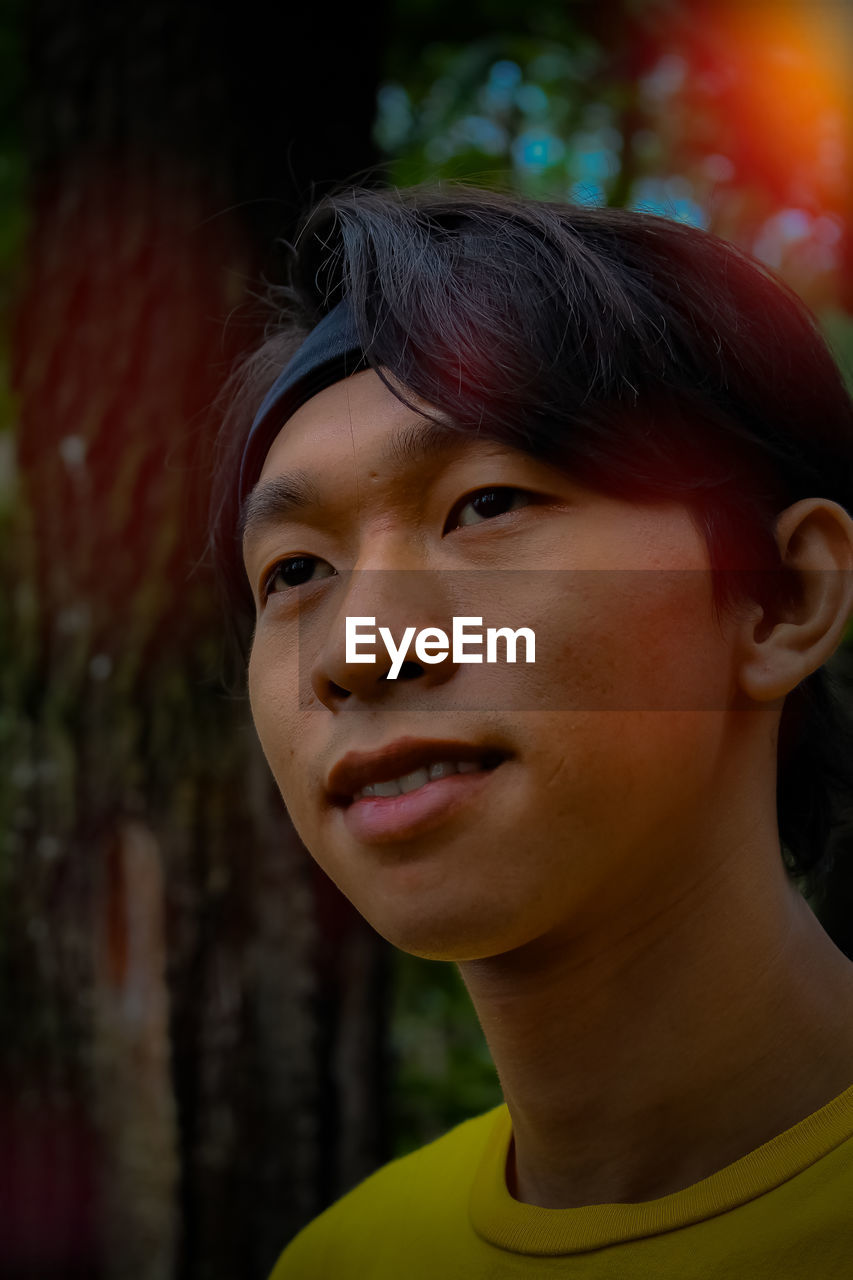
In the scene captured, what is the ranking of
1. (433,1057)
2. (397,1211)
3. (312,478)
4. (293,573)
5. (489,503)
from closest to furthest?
(489,503)
(312,478)
(293,573)
(397,1211)
(433,1057)

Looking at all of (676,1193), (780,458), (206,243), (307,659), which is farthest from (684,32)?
(676,1193)

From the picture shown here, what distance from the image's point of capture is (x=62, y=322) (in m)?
3.21

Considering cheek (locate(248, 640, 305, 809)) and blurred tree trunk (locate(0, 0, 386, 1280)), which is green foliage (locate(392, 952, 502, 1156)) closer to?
blurred tree trunk (locate(0, 0, 386, 1280))

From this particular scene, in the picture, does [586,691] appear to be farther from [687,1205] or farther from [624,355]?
[687,1205]

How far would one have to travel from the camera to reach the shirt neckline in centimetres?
148

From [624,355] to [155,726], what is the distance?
176 centimetres

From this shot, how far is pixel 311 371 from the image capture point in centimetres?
188

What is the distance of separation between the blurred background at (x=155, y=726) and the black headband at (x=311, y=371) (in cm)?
94

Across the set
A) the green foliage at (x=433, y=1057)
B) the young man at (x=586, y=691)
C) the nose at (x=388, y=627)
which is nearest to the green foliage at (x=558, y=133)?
the green foliage at (x=433, y=1057)

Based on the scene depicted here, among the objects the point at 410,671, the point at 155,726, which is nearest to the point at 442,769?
the point at 410,671

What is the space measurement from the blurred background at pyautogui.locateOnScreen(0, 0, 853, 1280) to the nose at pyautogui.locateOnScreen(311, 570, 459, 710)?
1.42 metres

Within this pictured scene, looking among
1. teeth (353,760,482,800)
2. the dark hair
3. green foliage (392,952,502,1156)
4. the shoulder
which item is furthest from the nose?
green foliage (392,952,502,1156)

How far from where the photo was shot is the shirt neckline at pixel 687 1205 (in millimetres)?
1479

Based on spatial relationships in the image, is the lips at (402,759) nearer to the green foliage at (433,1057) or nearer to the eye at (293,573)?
the eye at (293,573)
